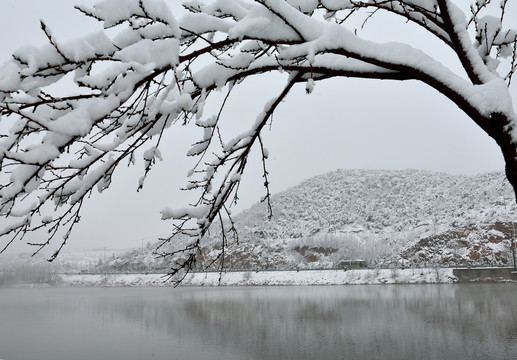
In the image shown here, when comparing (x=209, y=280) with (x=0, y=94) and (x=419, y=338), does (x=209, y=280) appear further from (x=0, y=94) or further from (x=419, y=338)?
(x=0, y=94)

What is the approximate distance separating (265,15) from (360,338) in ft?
68.0

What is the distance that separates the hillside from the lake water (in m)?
34.1

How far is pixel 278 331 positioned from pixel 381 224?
97.0 meters

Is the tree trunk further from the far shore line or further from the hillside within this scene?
the hillside

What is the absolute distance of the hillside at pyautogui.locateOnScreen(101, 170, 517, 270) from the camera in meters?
75.9

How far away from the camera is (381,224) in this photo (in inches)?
4513

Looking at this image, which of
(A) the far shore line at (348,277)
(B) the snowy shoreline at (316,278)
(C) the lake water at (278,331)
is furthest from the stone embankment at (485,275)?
(C) the lake water at (278,331)

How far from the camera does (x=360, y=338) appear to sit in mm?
20781

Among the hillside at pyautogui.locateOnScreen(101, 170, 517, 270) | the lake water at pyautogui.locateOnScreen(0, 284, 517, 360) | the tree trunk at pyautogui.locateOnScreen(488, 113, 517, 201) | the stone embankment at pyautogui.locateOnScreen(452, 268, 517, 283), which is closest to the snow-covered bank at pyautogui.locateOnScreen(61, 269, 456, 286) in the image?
the stone embankment at pyautogui.locateOnScreen(452, 268, 517, 283)

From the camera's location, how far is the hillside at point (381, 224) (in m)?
75.9

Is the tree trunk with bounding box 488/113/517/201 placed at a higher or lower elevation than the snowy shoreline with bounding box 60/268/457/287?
higher

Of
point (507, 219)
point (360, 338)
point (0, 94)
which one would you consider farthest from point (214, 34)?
point (507, 219)

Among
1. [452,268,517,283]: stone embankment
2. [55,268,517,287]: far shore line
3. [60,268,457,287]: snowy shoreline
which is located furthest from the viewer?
[60,268,457,287]: snowy shoreline

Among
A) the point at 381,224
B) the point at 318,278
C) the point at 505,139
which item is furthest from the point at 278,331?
the point at 381,224
